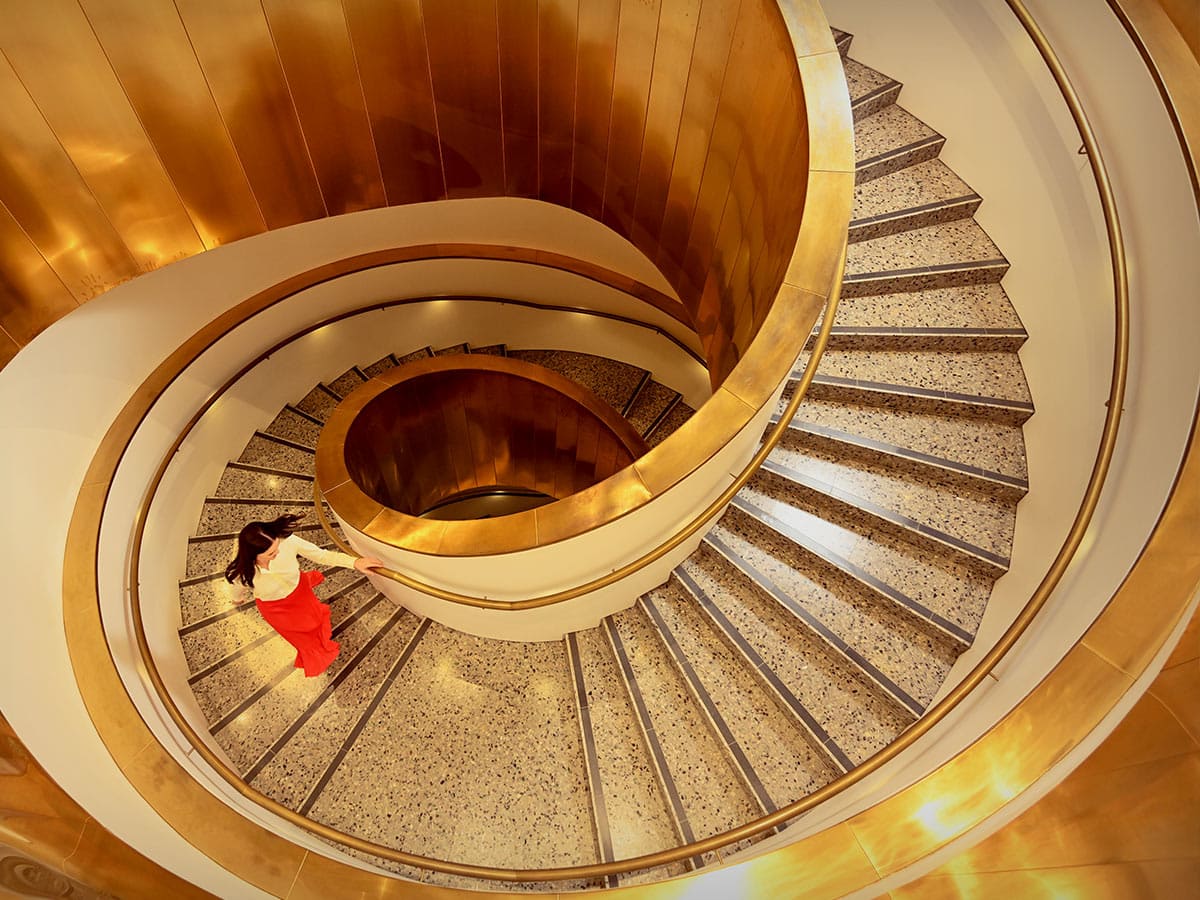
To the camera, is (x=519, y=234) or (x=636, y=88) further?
(x=519, y=234)

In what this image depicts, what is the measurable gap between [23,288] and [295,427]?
2.43 m

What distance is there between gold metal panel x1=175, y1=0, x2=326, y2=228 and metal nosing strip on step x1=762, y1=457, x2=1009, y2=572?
11.0 feet

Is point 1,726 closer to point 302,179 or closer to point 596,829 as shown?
point 596,829

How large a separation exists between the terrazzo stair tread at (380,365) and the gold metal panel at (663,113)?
2.86 m

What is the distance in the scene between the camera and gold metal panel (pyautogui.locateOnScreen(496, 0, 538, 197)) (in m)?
3.69

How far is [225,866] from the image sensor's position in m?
2.37

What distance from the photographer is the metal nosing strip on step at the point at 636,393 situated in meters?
6.16

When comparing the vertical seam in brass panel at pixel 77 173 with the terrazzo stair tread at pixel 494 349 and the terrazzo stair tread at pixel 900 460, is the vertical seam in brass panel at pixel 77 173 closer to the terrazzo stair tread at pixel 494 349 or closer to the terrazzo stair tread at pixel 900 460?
Answer: the terrazzo stair tread at pixel 494 349

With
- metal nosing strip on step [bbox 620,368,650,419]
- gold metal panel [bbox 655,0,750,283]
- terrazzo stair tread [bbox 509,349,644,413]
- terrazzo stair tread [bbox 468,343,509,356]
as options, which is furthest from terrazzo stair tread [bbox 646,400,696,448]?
gold metal panel [bbox 655,0,750,283]

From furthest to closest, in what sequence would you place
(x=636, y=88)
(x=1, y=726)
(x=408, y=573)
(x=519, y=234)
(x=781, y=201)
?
(x=519, y=234)
(x=636, y=88)
(x=408, y=573)
(x=781, y=201)
(x=1, y=726)

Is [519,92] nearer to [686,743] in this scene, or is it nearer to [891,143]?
[891,143]

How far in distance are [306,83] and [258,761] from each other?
12.2ft

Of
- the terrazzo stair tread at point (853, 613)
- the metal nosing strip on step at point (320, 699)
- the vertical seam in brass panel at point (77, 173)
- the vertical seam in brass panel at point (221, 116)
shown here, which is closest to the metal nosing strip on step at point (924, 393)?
the terrazzo stair tread at point (853, 613)

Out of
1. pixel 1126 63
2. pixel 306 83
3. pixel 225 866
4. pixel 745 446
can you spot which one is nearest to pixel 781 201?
pixel 745 446
